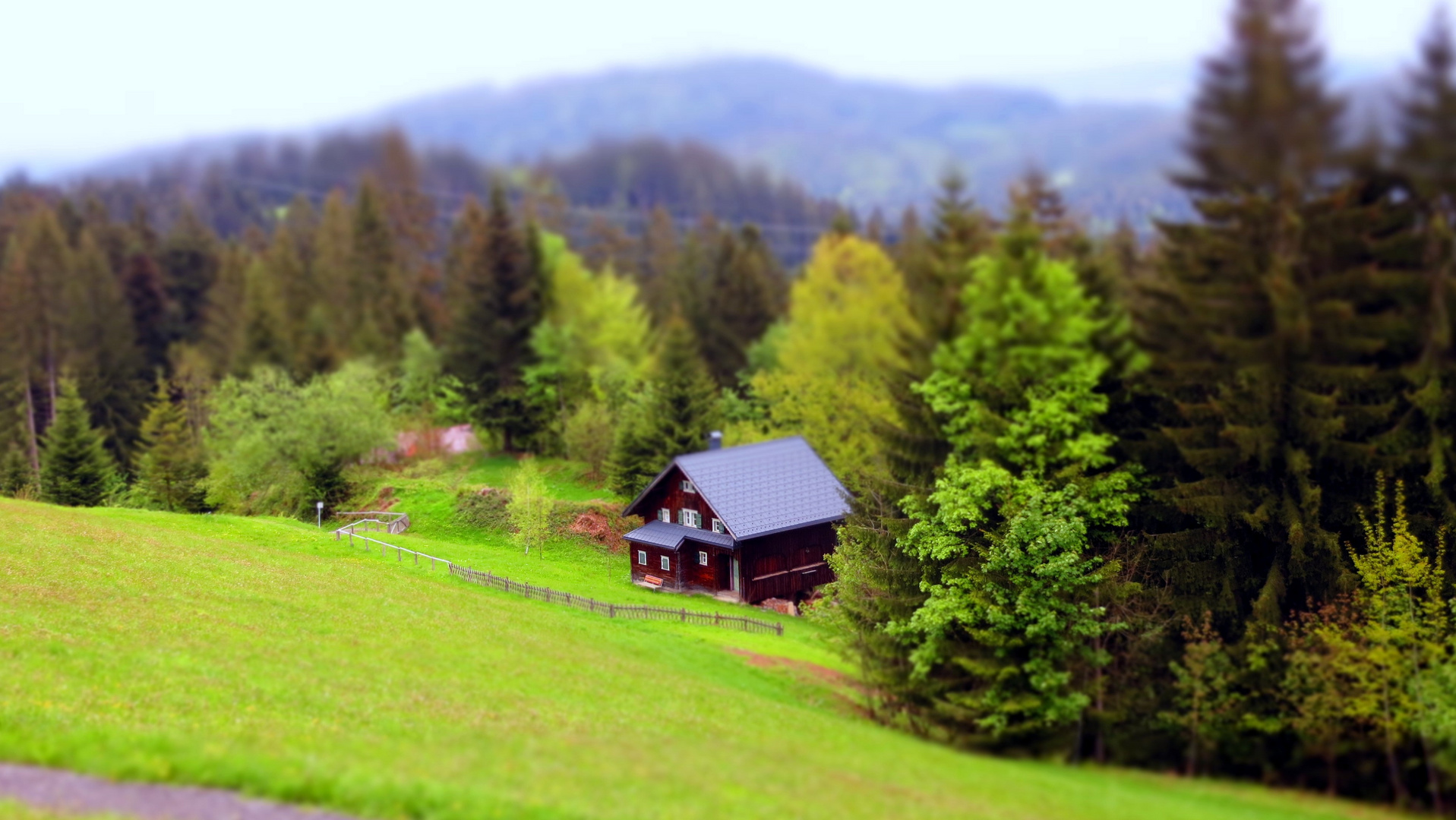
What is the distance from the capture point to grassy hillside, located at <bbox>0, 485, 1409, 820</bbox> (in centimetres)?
1795

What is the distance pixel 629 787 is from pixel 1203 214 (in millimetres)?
21800

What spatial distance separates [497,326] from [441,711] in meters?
49.7

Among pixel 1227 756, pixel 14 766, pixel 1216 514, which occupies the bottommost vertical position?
pixel 1227 756

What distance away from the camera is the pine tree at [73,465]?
57.6 meters

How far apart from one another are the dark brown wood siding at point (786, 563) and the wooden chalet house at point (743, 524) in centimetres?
3

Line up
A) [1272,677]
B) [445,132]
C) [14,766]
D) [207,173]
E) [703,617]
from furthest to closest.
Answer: [207,173]
[445,132]
[703,617]
[1272,677]
[14,766]

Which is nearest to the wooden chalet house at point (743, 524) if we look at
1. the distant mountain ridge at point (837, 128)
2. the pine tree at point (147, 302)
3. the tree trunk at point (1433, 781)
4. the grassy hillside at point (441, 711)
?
the grassy hillside at point (441, 711)

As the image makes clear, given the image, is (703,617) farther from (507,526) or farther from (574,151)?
(574,151)

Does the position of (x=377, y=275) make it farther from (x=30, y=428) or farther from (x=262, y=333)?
(x=30, y=428)

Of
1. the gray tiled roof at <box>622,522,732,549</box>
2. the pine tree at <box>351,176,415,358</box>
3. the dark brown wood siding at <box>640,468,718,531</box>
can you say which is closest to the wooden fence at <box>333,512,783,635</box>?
the gray tiled roof at <box>622,522,732,549</box>

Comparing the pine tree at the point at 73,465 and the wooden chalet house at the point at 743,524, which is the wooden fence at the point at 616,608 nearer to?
the wooden chalet house at the point at 743,524

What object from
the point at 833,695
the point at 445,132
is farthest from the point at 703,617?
the point at 445,132

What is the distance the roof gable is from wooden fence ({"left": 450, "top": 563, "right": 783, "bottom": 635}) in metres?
6.07

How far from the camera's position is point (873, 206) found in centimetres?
12850
